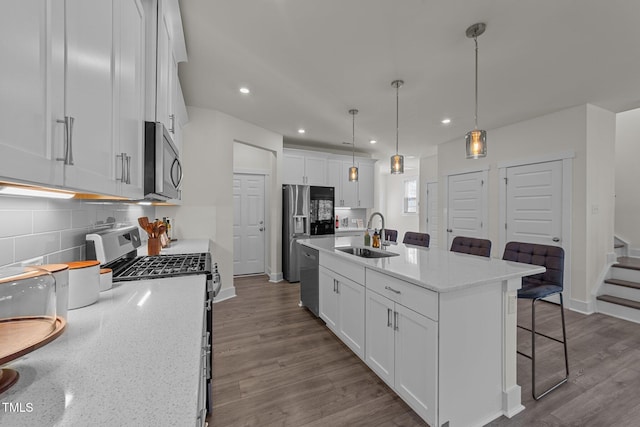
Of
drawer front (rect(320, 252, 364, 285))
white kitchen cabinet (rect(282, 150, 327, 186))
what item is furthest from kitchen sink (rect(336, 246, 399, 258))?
white kitchen cabinet (rect(282, 150, 327, 186))

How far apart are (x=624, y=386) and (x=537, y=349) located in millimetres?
547

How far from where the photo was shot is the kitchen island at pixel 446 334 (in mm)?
1457

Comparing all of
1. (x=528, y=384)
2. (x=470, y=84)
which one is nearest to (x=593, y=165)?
(x=470, y=84)

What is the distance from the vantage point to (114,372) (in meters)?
0.65

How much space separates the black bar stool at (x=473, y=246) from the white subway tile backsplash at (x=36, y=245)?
305 cm

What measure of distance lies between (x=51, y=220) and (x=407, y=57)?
2767 millimetres

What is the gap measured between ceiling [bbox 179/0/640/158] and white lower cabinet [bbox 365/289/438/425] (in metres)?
2.05

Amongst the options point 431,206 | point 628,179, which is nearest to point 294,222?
point 431,206

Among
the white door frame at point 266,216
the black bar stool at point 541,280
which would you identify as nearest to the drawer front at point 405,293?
the black bar stool at point 541,280

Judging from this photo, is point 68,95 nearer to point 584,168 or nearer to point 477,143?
point 477,143

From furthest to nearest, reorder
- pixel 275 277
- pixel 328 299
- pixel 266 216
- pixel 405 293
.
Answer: pixel 266 216 < pixel 275 277 < pixel 328 299 < pixel 405 293

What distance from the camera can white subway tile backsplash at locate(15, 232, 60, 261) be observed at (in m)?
1.00

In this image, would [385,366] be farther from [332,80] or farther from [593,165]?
[593,165]

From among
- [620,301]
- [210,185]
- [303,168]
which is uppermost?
[303,168]
